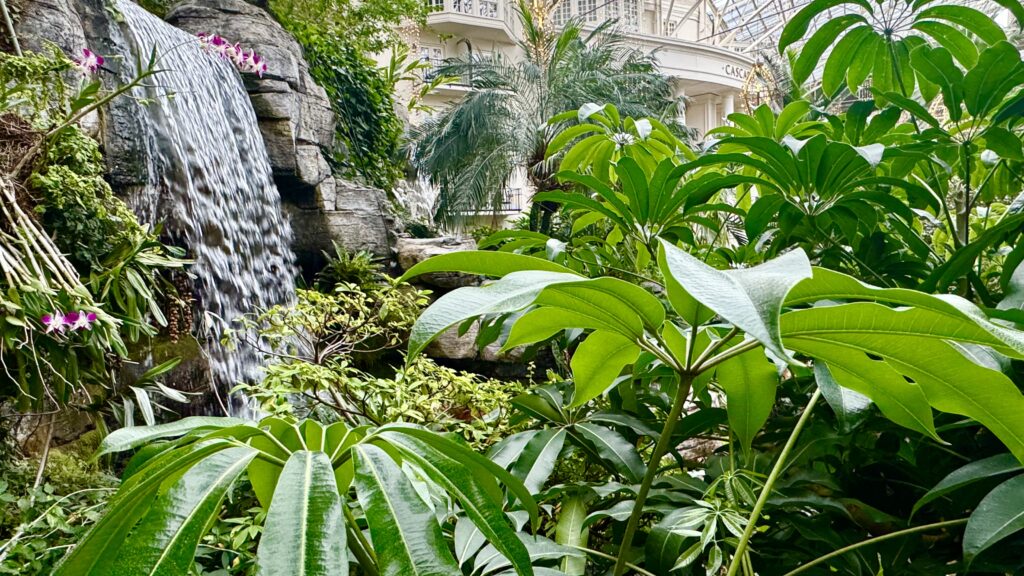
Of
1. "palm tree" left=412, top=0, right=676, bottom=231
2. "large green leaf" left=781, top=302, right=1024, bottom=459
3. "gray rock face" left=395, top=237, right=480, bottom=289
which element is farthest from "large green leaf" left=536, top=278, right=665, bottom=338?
"palm tree" left=412, top=0, right=676, bottom=231

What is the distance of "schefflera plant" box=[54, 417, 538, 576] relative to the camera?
1.34ft

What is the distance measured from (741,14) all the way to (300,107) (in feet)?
73.2

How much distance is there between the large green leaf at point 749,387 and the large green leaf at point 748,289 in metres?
0.24

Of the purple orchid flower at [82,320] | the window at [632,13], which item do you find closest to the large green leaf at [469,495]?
the purple orchid flower at [82,320]

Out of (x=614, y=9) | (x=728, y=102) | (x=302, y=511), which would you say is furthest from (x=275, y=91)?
(x=728, y=102)

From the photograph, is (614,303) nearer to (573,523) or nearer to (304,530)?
(304,530)

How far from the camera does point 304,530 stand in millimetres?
412

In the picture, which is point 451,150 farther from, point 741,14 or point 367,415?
point 741,14

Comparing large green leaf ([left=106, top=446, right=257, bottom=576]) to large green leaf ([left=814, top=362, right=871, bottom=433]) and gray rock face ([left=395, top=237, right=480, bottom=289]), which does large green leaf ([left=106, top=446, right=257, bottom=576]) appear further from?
gray rock face ([left=395, top=237, right=480, bottom=289])

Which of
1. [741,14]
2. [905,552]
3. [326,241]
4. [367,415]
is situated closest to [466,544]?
[905,552]

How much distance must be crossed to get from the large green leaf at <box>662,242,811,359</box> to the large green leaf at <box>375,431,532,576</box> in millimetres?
242

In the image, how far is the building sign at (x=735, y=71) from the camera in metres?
17.8

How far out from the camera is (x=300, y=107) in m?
6.09

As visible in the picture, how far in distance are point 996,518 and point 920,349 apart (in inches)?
12.6
